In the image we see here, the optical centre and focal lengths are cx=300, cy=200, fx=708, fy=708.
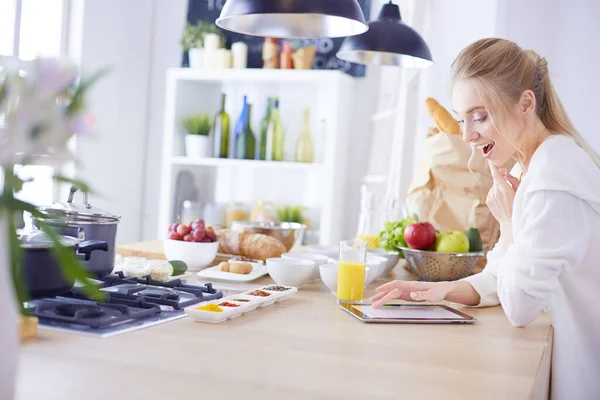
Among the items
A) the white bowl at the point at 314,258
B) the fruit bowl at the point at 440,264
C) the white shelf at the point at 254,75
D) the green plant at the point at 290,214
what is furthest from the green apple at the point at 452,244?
the green plant at the point at 290,214

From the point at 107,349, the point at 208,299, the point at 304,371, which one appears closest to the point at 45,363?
the point at 107,349

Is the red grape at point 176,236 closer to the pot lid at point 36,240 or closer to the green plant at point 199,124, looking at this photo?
the pot lid at point 36,240

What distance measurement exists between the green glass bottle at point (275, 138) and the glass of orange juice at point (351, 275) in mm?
2588

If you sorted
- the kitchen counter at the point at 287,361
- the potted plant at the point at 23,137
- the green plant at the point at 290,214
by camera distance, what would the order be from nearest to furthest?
1. the potted plant at the point at 23,137
2. the kitchen counter at the point at 287,361
3. the green plant at the point at 290,214

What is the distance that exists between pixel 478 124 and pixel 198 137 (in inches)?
112

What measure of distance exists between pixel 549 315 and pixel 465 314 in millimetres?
189

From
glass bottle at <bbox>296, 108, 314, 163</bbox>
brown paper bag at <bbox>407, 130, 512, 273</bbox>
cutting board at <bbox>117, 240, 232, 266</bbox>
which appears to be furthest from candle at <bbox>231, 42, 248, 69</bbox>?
cutting board at <bbox>117, 240, 232, 266</bbox>

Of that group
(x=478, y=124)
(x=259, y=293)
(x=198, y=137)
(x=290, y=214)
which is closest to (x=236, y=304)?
(x=259, y=293)

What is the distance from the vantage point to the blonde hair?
5.45 feet

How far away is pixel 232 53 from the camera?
4.34 metres

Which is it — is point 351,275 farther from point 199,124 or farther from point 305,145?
point 199,124

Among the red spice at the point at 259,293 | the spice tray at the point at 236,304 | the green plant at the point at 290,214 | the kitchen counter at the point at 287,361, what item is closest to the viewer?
the kitchen counter at the point at 287,361

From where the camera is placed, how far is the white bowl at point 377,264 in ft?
6.23

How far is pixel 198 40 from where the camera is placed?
14.3ft
